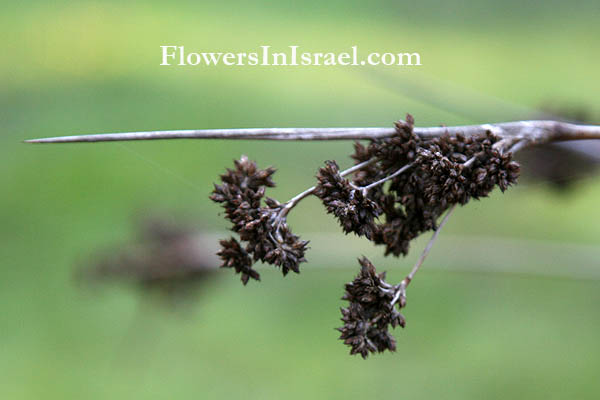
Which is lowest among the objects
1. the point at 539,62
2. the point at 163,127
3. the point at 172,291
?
the point at 172,291

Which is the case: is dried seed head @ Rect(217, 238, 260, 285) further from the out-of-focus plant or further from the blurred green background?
the blurred green background

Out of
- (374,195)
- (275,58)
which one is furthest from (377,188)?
(275,58)

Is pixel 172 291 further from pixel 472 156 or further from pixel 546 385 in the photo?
pixel 546 385

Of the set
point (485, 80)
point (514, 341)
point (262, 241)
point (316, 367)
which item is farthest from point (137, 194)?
point (262, 241)

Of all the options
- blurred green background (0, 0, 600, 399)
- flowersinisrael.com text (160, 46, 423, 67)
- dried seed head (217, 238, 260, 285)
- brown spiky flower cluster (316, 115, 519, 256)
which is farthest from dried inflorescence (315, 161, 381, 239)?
flowersinisrael.com text (160, 46, 423, 67)

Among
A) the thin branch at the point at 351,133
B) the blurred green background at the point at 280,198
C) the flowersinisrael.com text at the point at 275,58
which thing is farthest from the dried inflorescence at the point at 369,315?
the flowersinisrael.com text at the point at 275,58

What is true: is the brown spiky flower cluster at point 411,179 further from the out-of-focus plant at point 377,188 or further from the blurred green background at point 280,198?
the blurred green background at point 280,198

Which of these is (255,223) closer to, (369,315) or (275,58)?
(369,315)
